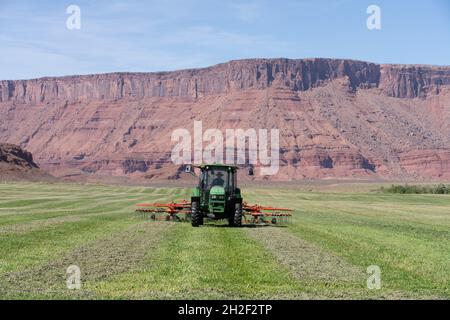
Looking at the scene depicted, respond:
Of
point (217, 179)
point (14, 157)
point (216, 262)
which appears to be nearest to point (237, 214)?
point (217, 179)

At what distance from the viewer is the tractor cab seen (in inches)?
1209

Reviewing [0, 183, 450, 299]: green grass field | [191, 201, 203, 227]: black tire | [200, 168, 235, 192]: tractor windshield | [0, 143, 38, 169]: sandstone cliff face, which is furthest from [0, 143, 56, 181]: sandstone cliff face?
[0, 183, 450, 299]: green grass field

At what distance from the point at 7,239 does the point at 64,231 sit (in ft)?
11.7

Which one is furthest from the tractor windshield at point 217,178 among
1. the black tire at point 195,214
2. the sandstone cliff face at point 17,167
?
the sandstone cliff face at point 17,167

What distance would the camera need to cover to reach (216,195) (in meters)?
30.6

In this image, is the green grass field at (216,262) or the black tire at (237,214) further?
the black tire at (237,214)

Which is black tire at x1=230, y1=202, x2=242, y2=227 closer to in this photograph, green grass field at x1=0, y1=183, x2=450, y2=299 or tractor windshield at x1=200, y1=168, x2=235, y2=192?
tractor windshield at x1=200, y1=168, x2=235, y2=192

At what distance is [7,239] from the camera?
73.8 ft

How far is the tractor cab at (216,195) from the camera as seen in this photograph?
101 ft

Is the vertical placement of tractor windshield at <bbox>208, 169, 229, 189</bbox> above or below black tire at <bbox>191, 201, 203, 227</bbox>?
above

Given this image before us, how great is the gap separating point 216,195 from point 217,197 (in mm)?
115

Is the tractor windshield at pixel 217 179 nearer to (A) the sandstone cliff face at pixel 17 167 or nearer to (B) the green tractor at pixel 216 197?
(B) the green tractor at pixel 216 197

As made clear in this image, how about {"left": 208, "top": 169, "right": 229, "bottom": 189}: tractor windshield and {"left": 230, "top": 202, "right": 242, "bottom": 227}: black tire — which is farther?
{"left": 208, "top": 169, "right": 229, "bottom": 189}: tractor windshield
